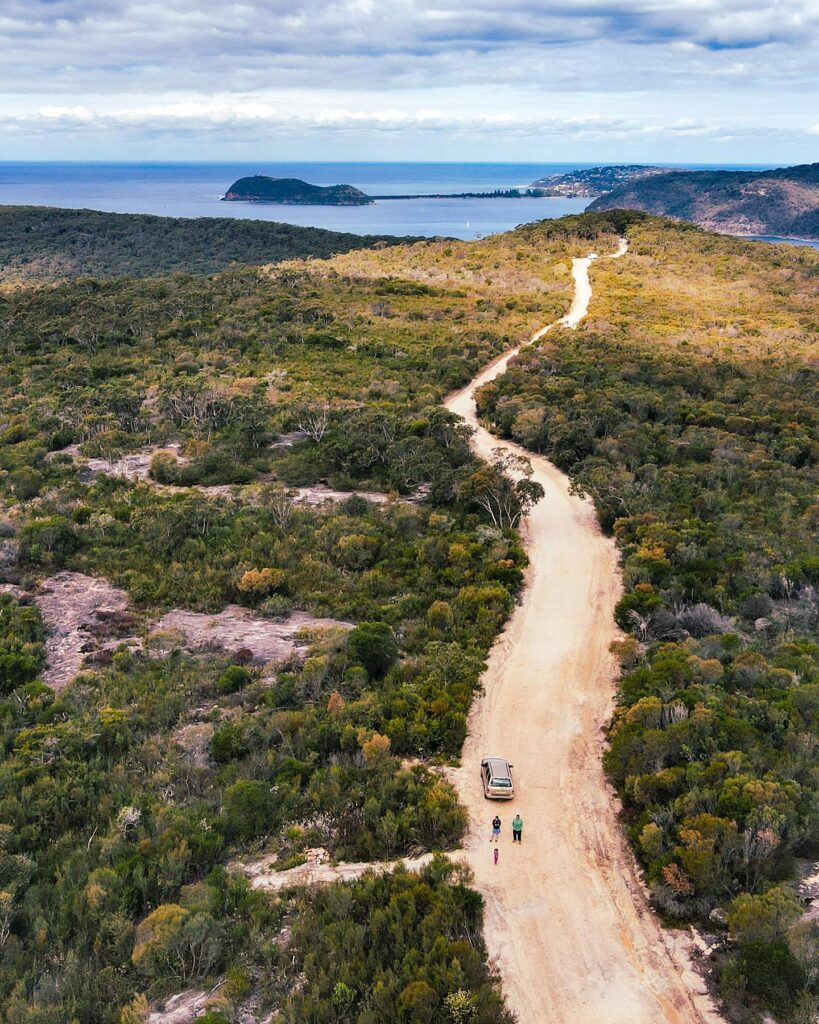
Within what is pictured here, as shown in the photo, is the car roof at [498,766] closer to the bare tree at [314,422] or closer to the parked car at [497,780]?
the parked car at [497,780]

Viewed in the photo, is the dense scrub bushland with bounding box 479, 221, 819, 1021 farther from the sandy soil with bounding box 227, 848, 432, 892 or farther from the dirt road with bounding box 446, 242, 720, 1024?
the sandy soil with bounding box 227, 848, 432, 892

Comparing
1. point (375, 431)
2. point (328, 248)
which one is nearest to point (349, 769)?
point (375, 431)

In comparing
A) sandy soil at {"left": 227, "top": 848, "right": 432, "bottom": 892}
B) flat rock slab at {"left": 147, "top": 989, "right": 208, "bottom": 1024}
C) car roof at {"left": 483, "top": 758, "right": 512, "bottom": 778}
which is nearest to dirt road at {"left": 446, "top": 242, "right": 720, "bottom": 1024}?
car roof at {"left": 483, "top": 758, "right": 512, "bottom": 778}

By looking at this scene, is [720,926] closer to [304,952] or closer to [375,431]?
[304,952]

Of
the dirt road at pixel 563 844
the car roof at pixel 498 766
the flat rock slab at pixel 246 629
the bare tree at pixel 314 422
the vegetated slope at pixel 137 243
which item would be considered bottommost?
the dirt road at pixel 563 844

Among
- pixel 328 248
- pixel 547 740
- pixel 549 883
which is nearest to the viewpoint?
pixel 549 883

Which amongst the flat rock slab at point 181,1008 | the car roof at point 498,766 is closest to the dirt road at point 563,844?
the car roof at point 498,766
